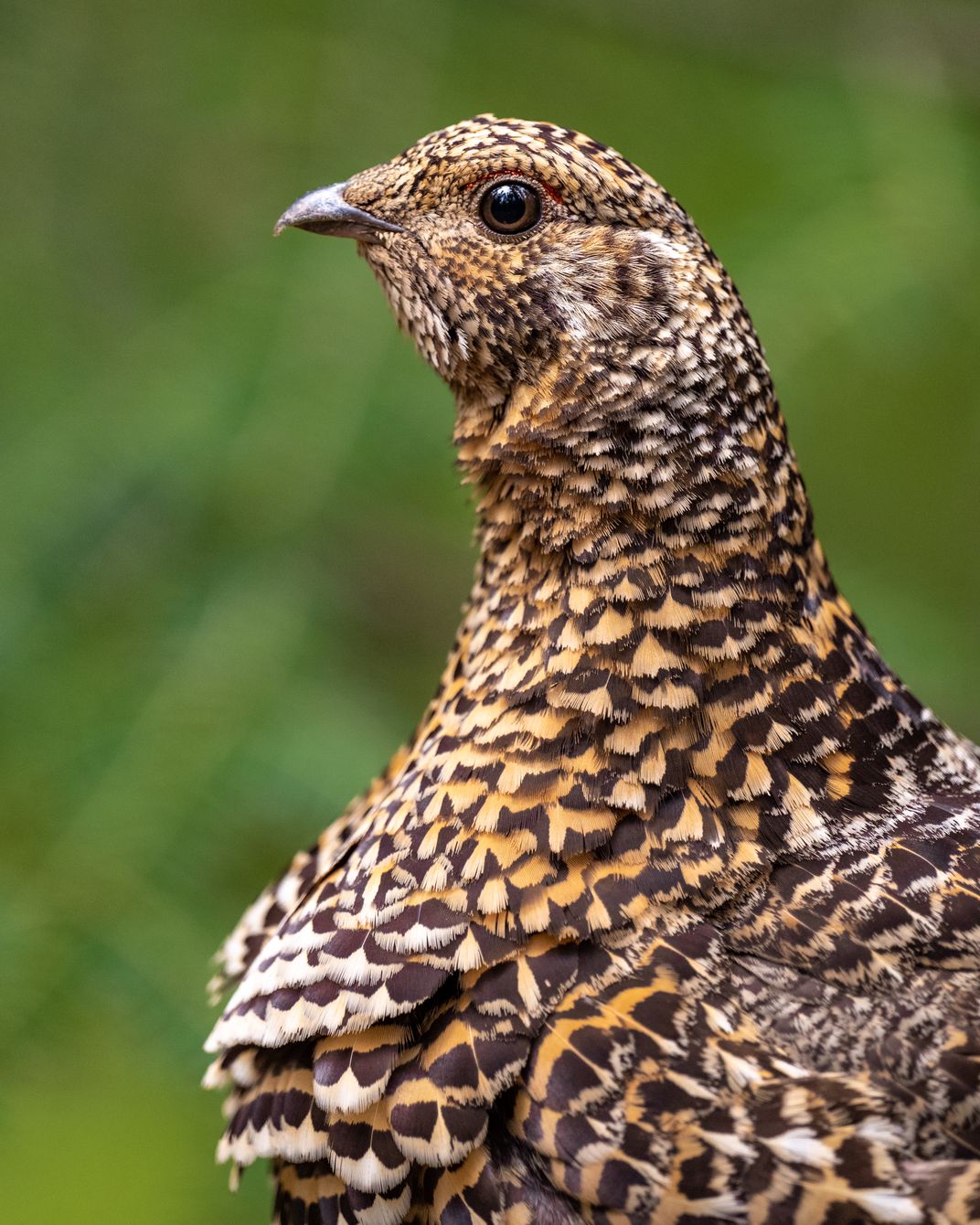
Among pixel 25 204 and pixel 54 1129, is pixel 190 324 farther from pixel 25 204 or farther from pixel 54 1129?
pixel 54 1129

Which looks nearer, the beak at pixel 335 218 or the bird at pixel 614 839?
the bird at pixel 614 839

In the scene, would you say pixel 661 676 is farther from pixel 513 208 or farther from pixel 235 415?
pixel 235 415

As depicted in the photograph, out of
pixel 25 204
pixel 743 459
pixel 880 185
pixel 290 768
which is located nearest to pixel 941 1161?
pixel 743 459

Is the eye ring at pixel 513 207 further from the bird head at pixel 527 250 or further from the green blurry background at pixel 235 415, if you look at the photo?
the green blurry background at pixel 235 415

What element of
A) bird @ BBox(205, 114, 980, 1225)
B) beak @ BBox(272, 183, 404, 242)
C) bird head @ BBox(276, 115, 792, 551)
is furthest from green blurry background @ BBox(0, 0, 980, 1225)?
bird head @ BBox(276, 115, 792, 551)

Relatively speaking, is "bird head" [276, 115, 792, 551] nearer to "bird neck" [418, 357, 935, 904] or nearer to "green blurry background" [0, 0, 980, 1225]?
"bird neck" [418, 357, 935, 904]

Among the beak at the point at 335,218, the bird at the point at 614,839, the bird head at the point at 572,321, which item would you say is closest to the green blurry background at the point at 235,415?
the bird at the point at 614,839

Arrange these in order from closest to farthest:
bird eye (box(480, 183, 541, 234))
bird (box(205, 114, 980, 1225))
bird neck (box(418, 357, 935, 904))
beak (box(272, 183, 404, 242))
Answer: bird (box(205, 114, 980, 1225))
bird neck (box(418, 357, 935, 904))
bird eye (box(480, 183, 541, 234))
beak (box(272, 183, 404, 242))
